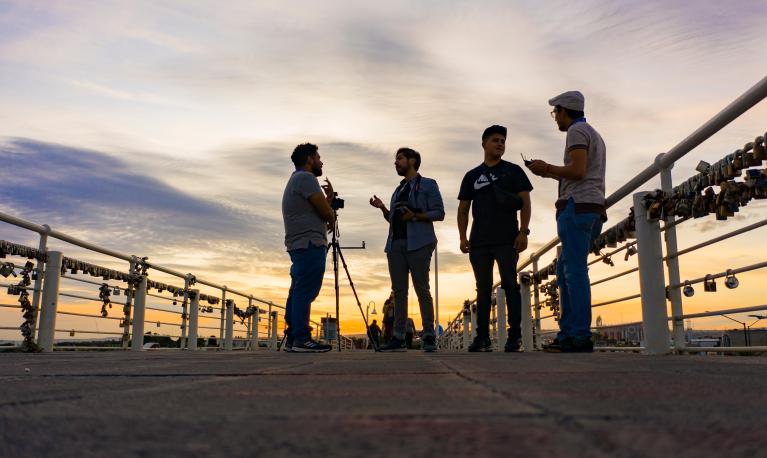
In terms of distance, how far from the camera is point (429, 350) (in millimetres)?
4531

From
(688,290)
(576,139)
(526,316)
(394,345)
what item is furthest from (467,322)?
(688,290)

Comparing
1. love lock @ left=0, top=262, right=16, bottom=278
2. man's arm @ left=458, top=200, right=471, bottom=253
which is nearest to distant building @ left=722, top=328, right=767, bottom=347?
man's arm @ left=458, top=200, right=471, bottom=253

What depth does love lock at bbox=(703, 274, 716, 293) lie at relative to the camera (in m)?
2.88

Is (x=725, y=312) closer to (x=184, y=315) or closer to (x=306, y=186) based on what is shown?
(x=306, y=186)

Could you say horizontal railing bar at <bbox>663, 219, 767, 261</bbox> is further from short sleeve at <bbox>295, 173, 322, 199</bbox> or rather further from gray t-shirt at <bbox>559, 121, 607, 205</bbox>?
short sleeve at <bbox>295, 173, 322, 199</bbox>

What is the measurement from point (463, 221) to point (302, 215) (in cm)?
119

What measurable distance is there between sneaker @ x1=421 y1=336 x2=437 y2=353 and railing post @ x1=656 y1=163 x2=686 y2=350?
5.80ft

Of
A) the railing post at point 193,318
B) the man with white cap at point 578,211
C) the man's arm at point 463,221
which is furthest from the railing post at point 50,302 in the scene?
the man with white cap at point 578,211

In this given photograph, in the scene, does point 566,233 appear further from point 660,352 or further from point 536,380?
point 536,380

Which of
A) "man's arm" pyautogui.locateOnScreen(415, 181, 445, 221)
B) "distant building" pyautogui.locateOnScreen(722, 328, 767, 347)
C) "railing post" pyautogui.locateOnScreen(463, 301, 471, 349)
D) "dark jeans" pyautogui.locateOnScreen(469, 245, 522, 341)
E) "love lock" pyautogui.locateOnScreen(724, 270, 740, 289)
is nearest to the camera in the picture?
"love lock" pyautogui.locateOnScreen(724, 270, 740, 289)

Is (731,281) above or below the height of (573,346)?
above

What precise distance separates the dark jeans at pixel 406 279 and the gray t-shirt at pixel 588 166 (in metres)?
1.42

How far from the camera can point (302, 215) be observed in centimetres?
446

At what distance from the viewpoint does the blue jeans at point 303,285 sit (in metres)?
4.37
